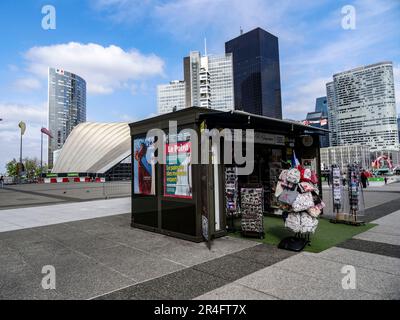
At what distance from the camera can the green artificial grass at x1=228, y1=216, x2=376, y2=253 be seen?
5910 millimetres

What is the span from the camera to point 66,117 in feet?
274

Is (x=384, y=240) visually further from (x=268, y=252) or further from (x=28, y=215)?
(x=28, y=215)

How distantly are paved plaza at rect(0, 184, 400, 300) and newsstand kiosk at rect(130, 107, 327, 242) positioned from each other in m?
0.47

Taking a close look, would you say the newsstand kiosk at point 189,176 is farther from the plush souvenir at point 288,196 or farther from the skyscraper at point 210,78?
the skyscraper at point 210,78

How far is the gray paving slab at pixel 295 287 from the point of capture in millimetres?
3360

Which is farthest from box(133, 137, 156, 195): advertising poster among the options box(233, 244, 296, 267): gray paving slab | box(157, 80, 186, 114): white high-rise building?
box(157, 80, 186, 114): white high-rise building

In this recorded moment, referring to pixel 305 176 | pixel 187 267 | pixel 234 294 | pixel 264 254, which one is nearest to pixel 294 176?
pixel 305 176

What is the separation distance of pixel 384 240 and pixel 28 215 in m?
12.2

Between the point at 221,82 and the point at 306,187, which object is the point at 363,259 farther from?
the point at 221,82

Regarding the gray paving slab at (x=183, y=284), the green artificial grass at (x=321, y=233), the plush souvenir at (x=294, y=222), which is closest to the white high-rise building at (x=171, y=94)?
the green artificial grass at (x=321, y=233)

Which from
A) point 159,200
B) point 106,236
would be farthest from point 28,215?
point 159,200

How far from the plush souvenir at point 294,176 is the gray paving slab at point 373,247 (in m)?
1.72

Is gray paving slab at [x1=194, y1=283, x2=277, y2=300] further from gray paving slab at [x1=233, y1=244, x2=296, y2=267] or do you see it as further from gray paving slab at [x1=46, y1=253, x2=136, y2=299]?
gray paving slab at [x1=46, y1=253, x2=136, y2=299]

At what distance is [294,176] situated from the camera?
5.50 meters
